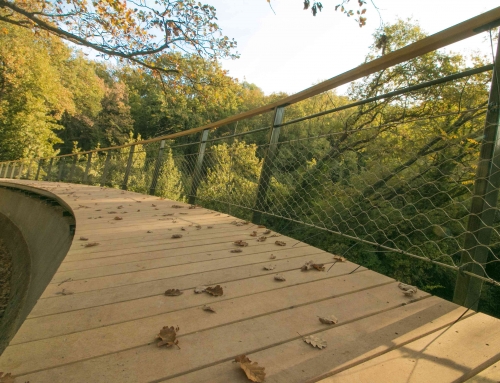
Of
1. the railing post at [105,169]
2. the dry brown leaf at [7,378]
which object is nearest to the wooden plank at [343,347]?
the dry brown leaf at [7,378]

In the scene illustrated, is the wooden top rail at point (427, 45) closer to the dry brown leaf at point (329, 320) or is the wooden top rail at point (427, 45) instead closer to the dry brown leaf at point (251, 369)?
the dry brown leaf at point (329, 320)

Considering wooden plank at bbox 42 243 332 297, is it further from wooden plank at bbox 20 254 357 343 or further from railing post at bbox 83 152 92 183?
railing post at bbox 83 152 92 183

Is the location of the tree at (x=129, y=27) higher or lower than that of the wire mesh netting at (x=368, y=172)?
higher

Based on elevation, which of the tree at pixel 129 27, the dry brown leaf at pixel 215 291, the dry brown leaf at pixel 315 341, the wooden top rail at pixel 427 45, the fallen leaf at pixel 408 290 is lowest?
the dry brown leaf at pixel 215 291

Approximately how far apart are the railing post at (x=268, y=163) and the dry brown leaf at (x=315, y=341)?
1.82 metres

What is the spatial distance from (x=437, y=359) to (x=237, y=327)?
0.58 meters

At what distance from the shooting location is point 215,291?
129cm

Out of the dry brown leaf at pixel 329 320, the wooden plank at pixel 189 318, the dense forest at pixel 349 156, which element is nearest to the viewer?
the wooden plank at pixel 189 318

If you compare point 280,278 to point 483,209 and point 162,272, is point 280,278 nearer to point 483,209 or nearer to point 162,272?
point 162,272

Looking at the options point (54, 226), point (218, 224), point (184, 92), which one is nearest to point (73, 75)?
→ point (184, 92)

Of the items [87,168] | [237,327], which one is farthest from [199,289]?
[87,168]

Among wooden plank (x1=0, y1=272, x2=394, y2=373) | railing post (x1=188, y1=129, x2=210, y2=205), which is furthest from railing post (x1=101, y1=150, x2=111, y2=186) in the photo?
wooden plank (x1=0, y1=272, x2=394, y2=373)

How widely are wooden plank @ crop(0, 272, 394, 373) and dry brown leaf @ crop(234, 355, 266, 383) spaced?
206 millimetres

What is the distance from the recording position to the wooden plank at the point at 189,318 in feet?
2.78
